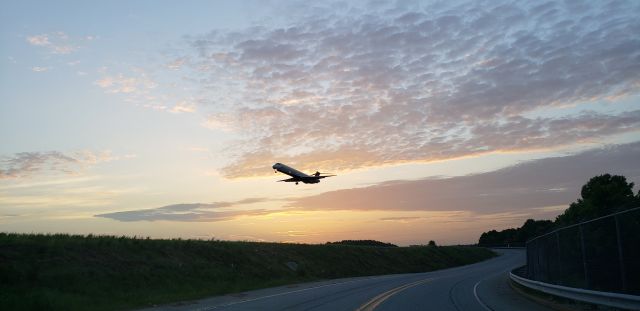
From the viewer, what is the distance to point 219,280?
36.8 meters

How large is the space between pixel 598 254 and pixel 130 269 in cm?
2381

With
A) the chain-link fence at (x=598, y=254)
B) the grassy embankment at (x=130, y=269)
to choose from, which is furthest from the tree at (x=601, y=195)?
the chain-link fence at (x=598, y=254)

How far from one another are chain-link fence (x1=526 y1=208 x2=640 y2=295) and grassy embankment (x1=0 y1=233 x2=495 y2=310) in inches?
612

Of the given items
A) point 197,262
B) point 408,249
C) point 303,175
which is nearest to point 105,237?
point 197,262

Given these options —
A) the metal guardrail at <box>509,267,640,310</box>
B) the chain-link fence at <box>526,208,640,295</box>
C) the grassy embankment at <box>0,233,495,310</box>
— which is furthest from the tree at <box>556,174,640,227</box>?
the metal guardrail at <box>509,267,640,310</box>

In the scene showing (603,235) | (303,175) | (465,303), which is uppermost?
(303,175)

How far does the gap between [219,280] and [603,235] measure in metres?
24.5

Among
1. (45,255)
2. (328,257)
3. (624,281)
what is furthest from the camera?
(328,257)

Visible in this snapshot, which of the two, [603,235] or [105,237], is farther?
[105,237]

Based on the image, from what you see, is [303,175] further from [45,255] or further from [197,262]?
[45,255]

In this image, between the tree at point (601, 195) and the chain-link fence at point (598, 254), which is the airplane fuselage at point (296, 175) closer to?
the chain-link fence at point (598, 254)

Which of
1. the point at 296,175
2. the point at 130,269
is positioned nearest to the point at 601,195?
the point at 296,175

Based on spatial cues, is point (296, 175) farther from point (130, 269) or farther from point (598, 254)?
point (598, 254)

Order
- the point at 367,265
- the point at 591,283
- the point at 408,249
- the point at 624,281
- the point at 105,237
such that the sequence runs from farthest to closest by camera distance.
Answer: the point at 408,249, the point at 367,265, the point at 105,237, the point at 591,283, the point at 624,281
